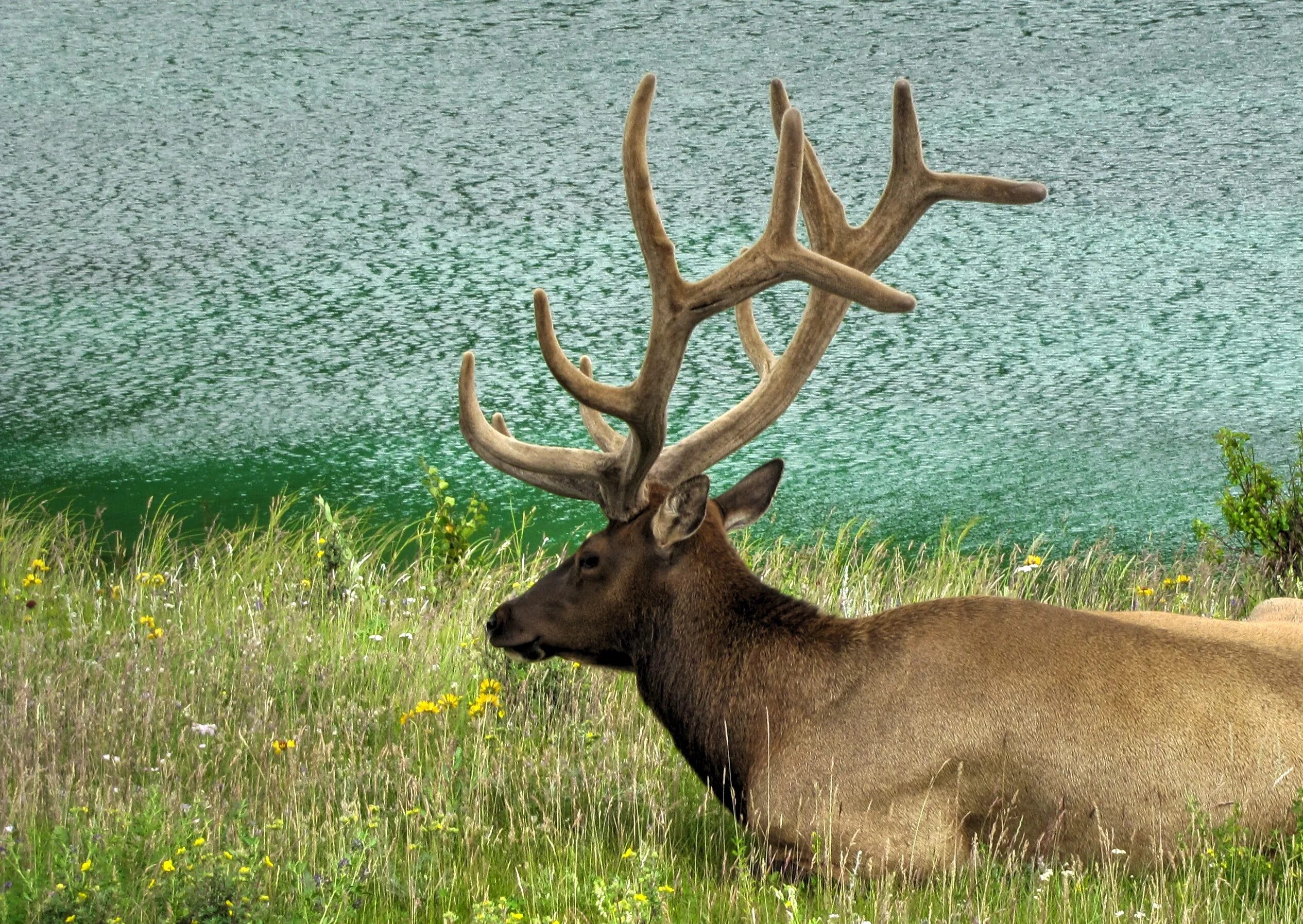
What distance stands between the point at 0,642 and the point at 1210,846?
170 inches

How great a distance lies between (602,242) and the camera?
687 inches

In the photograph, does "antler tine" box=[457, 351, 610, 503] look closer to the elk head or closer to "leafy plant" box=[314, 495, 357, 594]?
the elk head

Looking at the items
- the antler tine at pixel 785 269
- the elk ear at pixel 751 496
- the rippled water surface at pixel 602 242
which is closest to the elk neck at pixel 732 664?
the elk ear at pixel 751 496

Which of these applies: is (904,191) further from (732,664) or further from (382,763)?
(382,763)

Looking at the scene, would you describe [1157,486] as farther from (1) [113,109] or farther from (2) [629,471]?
(1) [113,109]

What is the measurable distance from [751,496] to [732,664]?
49 cm

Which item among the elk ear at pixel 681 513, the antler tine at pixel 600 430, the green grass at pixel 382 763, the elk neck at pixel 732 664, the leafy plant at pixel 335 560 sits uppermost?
the antler tine at pixel 600 430

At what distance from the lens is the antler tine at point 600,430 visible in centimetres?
521

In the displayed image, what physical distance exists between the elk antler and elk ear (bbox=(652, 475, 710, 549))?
16 centimetres

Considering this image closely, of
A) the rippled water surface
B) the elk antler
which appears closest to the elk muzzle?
the elk antler

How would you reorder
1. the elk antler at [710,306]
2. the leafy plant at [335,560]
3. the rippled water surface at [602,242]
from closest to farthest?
the elk antler at [710,306] → the leafy plant at [335,560] → the rippled water surface at [602,242]

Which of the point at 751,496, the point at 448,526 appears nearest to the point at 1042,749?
the point at 751,496

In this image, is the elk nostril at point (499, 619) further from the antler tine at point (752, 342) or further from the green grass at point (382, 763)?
the antler tine at point (752, 342)

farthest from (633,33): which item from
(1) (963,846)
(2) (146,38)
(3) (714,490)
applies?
(1) (963,846)
